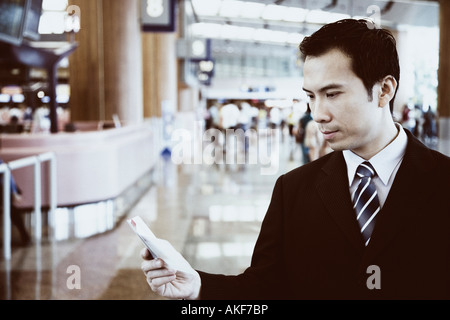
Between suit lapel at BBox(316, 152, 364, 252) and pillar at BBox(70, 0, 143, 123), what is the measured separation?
10130mm

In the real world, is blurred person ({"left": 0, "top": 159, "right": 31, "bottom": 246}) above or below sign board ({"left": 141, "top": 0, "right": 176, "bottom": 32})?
below

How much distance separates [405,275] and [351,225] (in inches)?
6.7

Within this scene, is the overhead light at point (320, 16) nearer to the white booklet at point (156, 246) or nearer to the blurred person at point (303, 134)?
the blurred person at point (303, 134)

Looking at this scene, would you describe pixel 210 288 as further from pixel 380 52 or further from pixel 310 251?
pixel 380 52

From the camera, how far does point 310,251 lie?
1386 millimetres

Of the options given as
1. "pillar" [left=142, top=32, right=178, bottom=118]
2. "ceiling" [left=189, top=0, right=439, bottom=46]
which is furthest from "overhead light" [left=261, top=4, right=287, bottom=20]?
"pillar" [left=142, top=32, right=178, bottom=118]

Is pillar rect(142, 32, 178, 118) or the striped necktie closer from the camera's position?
the striped necktie

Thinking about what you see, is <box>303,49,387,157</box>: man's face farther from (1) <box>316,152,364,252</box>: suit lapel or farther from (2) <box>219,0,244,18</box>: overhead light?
(2) <box>219,0,244,18</box>: overhead light

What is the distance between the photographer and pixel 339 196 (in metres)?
1.37

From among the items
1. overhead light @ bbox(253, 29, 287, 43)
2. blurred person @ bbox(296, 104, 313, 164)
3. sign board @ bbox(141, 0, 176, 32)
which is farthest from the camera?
overhead light @ bbox(253, 29, 287, 43)

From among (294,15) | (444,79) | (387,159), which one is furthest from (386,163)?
(294,15)

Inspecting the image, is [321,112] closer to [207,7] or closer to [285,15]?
[285,15]

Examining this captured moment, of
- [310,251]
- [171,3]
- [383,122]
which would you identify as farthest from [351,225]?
[171,3]

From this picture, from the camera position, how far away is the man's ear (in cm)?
133
